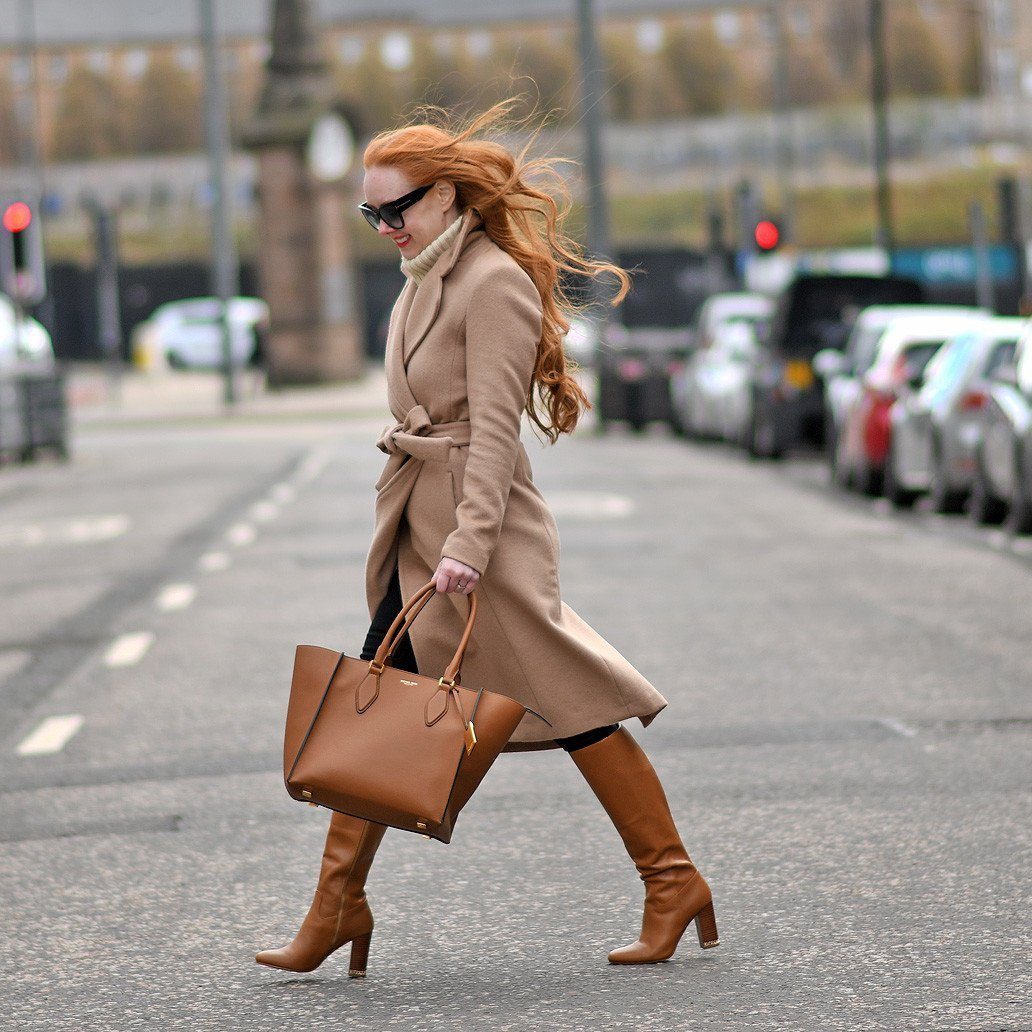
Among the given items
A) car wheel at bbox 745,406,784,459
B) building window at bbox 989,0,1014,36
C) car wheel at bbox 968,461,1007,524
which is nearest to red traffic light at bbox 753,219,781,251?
car wheel at bbox 745,406,784,459

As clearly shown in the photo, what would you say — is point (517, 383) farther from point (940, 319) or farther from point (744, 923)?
point (940, 319)

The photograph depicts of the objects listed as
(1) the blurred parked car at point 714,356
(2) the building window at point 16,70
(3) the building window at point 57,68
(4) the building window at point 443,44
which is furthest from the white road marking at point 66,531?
(3) the building window at point 57,68

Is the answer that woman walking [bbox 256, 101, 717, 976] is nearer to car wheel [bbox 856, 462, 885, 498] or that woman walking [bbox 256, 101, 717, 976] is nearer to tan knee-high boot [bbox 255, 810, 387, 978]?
tan knee-high boot [bbox 255, 810, 387, 978]

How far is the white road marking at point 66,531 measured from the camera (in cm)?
1711

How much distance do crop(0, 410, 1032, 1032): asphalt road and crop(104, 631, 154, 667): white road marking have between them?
0.03 meters

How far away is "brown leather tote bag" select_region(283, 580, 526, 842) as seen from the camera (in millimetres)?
4504

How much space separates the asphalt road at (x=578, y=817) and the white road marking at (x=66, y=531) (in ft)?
7.86

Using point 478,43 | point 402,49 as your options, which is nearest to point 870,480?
point 478,43

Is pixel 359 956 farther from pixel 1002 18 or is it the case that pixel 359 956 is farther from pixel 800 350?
pixel 1002 18

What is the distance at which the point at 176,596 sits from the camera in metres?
12.9

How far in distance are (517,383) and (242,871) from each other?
1968 mm

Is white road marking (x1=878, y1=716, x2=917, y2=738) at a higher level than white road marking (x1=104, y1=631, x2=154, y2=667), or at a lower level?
higher

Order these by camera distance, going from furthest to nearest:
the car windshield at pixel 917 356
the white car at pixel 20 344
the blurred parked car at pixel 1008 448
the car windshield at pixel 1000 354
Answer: the white car at pixel 20 344 < the car windshield at pixel 917 356 < the car windshield at pixel 1000 354 < the blurred parked car at pixel 1008 448

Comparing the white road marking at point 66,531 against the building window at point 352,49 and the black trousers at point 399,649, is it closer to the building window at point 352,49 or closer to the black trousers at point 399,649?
the black trousers at point 399,649
